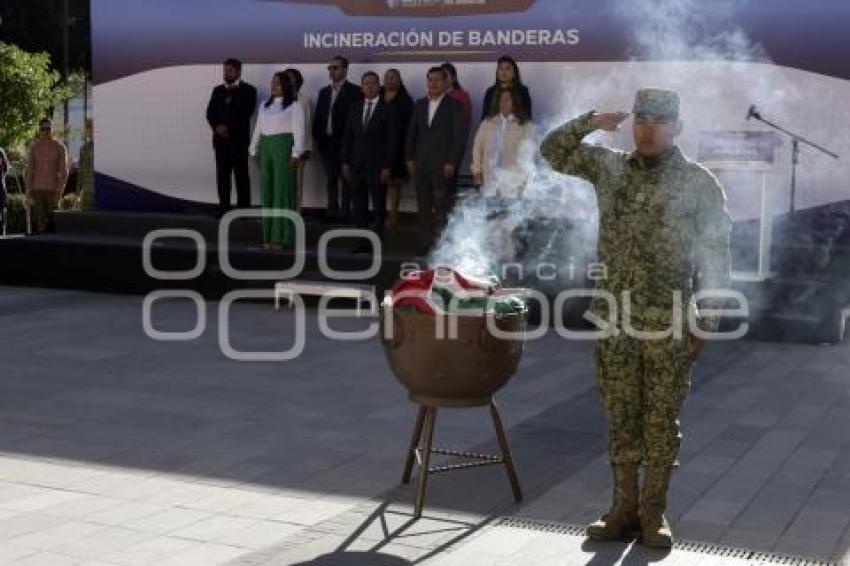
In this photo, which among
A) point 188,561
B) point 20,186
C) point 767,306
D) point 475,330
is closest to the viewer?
point 188,561

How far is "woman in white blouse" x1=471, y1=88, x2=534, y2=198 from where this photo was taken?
11.5m

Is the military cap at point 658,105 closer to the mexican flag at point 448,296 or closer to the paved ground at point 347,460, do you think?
the mexican flag at point 448,296

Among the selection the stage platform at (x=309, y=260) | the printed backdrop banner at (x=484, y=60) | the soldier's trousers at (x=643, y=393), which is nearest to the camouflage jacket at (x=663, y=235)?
the soldier's trousers at (x=643, y=393)

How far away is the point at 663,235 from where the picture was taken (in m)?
5.08

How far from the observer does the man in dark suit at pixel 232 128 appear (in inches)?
537

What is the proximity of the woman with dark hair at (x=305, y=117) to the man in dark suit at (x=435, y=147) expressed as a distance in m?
1.20

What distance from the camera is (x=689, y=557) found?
5125 mm

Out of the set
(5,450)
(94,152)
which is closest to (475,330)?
(5,450)

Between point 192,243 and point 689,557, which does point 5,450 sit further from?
point 192,243

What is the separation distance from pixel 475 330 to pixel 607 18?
→ 7538 millimetres

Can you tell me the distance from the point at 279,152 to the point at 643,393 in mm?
7961

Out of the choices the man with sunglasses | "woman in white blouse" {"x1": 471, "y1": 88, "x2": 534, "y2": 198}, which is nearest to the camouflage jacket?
the man with sunglasses

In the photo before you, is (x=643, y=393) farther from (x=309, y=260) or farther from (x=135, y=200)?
(x=135, y=200)

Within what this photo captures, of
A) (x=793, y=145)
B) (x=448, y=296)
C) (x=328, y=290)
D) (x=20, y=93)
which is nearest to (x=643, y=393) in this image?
(x=448, y=296)
